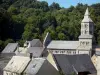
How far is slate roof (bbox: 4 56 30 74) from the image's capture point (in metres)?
47.8

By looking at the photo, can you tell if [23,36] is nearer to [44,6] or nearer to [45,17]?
[45,17]

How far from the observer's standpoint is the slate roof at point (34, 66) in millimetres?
45375

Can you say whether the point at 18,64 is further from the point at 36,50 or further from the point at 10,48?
the point at 10,48

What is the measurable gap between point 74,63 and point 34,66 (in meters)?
5.96

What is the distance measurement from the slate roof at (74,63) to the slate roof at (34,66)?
7.96 ft

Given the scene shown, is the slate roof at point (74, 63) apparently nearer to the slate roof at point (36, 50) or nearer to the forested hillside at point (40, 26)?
the slate roof at point (36, 50)

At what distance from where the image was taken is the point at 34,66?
46031 mm

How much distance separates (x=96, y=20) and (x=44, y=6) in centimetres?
6218

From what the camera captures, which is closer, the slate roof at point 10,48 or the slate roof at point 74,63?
the slate roof at point 74,63

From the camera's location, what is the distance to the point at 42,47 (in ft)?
275

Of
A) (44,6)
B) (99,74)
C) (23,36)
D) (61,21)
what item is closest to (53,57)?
(99,74)

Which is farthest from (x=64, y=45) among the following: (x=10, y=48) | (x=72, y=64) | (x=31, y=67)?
(x=31, y=67)

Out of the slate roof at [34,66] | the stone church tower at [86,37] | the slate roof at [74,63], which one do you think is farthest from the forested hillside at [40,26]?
the slate roof at [34,66]

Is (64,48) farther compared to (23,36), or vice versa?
(23,36)
